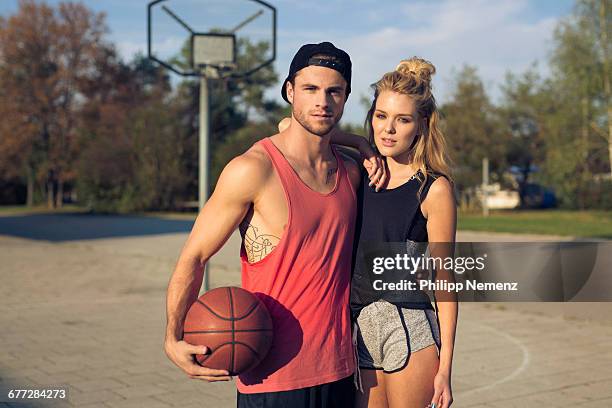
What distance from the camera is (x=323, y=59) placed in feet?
9.96

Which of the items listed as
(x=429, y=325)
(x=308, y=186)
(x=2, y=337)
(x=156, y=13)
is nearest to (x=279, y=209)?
(x=308, y=186)

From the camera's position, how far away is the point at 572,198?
1543 inches

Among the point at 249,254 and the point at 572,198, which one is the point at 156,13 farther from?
the point at 572,198

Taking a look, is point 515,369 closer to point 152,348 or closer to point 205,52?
point 152,348

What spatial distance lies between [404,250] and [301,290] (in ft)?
1.61


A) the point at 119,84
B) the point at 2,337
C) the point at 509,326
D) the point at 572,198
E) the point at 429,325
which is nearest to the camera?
the point at 429,325

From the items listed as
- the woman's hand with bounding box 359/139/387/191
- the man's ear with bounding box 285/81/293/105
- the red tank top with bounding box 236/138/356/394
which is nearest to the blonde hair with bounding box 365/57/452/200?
the woman's hand with bounding box 359/139/387/191

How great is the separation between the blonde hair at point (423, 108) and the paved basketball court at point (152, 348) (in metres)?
3.24

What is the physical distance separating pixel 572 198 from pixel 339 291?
38611 millimetres

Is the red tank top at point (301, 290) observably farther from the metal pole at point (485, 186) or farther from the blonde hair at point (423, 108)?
the metal pole at point (485, 186)

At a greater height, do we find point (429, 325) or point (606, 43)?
point (606, 43)

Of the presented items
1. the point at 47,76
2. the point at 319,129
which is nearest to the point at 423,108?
the point at 319,129

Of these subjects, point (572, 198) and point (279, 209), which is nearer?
point (279, 209)

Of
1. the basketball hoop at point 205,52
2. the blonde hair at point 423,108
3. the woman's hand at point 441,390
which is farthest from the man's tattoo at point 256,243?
the basketball hoop at point 205,52
